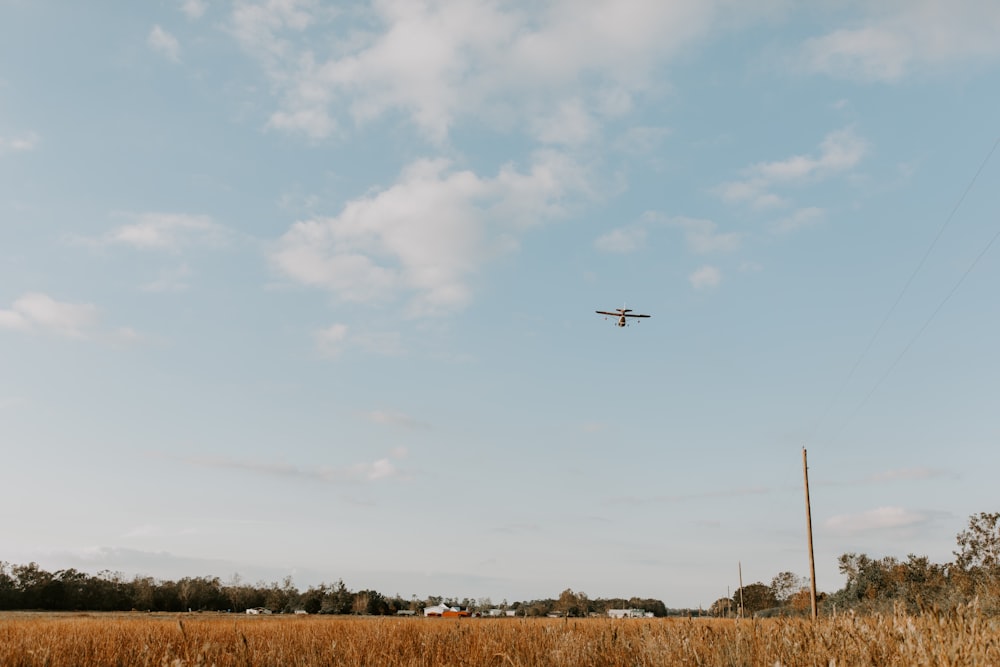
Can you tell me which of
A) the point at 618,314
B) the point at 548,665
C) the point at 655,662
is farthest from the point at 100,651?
the point at 618,314

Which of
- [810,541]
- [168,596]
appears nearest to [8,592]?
[168,596]

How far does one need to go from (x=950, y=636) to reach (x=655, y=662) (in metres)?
4.24

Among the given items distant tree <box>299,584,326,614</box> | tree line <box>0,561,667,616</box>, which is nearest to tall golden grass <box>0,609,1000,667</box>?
tree line <box>0,561,667,616</box>

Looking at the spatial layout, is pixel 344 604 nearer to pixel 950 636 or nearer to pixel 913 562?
pixel 913 562

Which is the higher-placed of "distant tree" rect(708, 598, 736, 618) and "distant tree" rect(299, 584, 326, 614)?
"distant tree" rect(708, 598, 736, 618)

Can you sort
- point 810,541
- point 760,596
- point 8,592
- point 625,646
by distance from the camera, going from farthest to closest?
point 760,596 → point 8,592 → point 810,541 → point 625,646

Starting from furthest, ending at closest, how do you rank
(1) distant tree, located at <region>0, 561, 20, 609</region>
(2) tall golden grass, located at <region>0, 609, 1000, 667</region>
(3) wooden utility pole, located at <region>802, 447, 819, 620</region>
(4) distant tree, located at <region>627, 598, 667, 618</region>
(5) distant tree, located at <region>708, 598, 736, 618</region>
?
(4) distant tree, located at <region>627, 598, 667, 618</region> < (1) distant tree, located at <region>0, 561, 20, 609</region> < (3) wooden utility pole, located at <region>802, 447, 819, 620</region> < (5) distant tree, located at <region>708, 598, 736, 618</region> < (2) tall golden grass, located at <region>0, 609, 1000, 667</region>

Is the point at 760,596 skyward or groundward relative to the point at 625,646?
groundward

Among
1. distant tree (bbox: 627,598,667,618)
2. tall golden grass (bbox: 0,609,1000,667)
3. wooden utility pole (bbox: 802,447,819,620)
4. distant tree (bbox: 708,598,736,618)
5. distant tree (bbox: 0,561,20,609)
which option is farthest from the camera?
distant tree (bbox: 627,598,667,618)

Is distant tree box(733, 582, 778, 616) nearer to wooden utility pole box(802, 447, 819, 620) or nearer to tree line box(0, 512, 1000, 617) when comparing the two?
tree line box(0, 512, 1000, 617)

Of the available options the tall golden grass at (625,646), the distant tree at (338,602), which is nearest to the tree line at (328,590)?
the distant tree at (338,602)

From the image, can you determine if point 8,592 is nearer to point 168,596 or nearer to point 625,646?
point 168,596

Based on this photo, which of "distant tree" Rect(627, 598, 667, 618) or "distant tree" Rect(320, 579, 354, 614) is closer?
"distant tree" Rect(320, 579, 354, 614)

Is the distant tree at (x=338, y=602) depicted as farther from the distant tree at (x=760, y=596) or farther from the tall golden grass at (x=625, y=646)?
the tall golden grass at (x=625, y=646)
